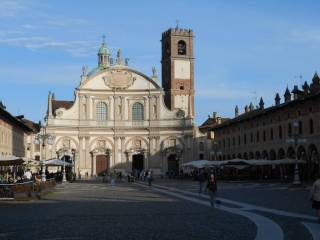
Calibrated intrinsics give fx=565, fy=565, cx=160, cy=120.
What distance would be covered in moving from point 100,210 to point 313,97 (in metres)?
33.2

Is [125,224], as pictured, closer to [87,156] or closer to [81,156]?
[81,156]

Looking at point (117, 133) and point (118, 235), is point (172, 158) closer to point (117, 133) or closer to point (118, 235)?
point (117, 133)

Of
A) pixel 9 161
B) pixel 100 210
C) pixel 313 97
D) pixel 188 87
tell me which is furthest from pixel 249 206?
pixel 188 87

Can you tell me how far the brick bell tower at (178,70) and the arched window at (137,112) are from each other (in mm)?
5829

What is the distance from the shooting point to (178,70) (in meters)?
96.0

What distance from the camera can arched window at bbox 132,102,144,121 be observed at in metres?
90.4

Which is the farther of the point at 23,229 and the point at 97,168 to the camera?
the point at 97,168

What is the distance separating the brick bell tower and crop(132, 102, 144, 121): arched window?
19.1ft

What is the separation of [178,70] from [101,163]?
2099 cm

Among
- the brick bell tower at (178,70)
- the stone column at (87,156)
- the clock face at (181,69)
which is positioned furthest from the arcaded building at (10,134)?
the clock face at (181,69)

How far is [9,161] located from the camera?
32.6 metres

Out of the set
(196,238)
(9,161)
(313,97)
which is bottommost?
(196,238)

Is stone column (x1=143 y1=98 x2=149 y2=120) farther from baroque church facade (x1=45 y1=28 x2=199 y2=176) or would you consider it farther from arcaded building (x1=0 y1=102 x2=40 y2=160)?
arcaded building (x1=0 y1=102 x2=40 y2=160)

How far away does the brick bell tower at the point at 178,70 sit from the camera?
94312 millimetres
